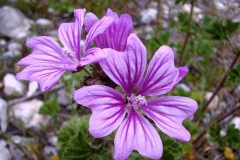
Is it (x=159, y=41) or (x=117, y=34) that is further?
(x=159, y=41)

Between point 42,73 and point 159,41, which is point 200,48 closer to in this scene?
point 159,41

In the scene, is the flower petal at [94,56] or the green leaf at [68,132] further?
the green leaf at [68,132]

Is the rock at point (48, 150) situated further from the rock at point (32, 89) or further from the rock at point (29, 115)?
the rock at point (32, 89)

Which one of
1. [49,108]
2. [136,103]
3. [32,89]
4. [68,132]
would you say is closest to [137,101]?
[136,103]

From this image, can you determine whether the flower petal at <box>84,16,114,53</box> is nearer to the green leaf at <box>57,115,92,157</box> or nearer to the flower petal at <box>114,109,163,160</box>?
the flower petal at <box>114,109,163,160</box>

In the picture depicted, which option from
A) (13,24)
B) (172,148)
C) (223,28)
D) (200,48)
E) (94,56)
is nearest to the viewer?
(94,56)

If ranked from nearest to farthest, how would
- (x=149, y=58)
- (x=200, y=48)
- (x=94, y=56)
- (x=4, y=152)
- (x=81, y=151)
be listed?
1. (x=94, y=56)
2. (x=81, y=151)
3. (x=4, y=152)
4. (x=200, y=48)
5. (x=149, y=58)

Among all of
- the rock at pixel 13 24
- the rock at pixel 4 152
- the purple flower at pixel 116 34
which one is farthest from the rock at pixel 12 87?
the purple flower at pixel 116 34
